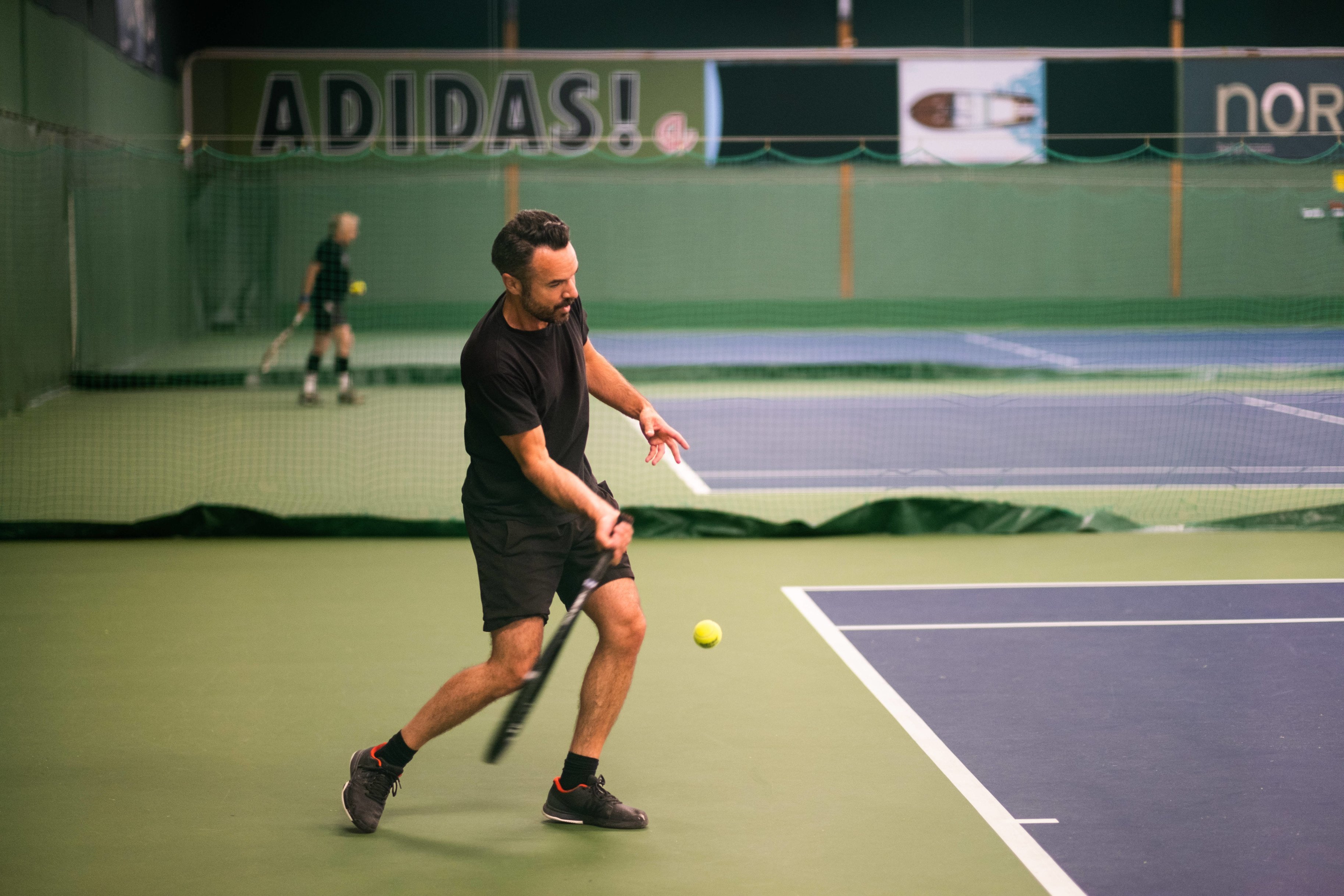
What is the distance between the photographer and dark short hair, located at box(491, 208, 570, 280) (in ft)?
12.1

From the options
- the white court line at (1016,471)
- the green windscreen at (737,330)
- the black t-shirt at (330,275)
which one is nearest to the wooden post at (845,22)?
the green windscreen at (737,330)

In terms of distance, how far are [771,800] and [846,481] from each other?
18.7 ft

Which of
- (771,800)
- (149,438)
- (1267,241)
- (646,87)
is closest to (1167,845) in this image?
(771,800)

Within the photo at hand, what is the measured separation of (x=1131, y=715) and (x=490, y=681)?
92.2 inches

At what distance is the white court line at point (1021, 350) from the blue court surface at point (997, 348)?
0.02 metres

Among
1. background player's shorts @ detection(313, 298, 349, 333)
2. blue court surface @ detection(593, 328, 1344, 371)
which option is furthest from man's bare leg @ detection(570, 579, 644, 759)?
blue court surface @ detection(593, 328, 1344, 371)

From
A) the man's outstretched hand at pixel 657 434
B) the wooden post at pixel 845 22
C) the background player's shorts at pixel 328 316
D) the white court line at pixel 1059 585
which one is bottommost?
the white court line at pixel 1059 585

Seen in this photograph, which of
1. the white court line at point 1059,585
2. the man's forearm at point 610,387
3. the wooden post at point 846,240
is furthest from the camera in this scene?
the wooden post at point 846,240

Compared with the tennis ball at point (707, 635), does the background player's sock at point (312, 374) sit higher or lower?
higher

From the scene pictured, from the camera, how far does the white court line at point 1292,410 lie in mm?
12688

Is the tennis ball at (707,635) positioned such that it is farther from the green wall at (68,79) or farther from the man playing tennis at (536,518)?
the green wall at (68,79)

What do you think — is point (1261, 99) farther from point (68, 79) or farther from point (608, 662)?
point (608, 662)

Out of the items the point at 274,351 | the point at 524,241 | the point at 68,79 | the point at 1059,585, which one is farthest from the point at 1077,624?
the point at 68,79

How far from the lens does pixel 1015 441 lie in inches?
460
